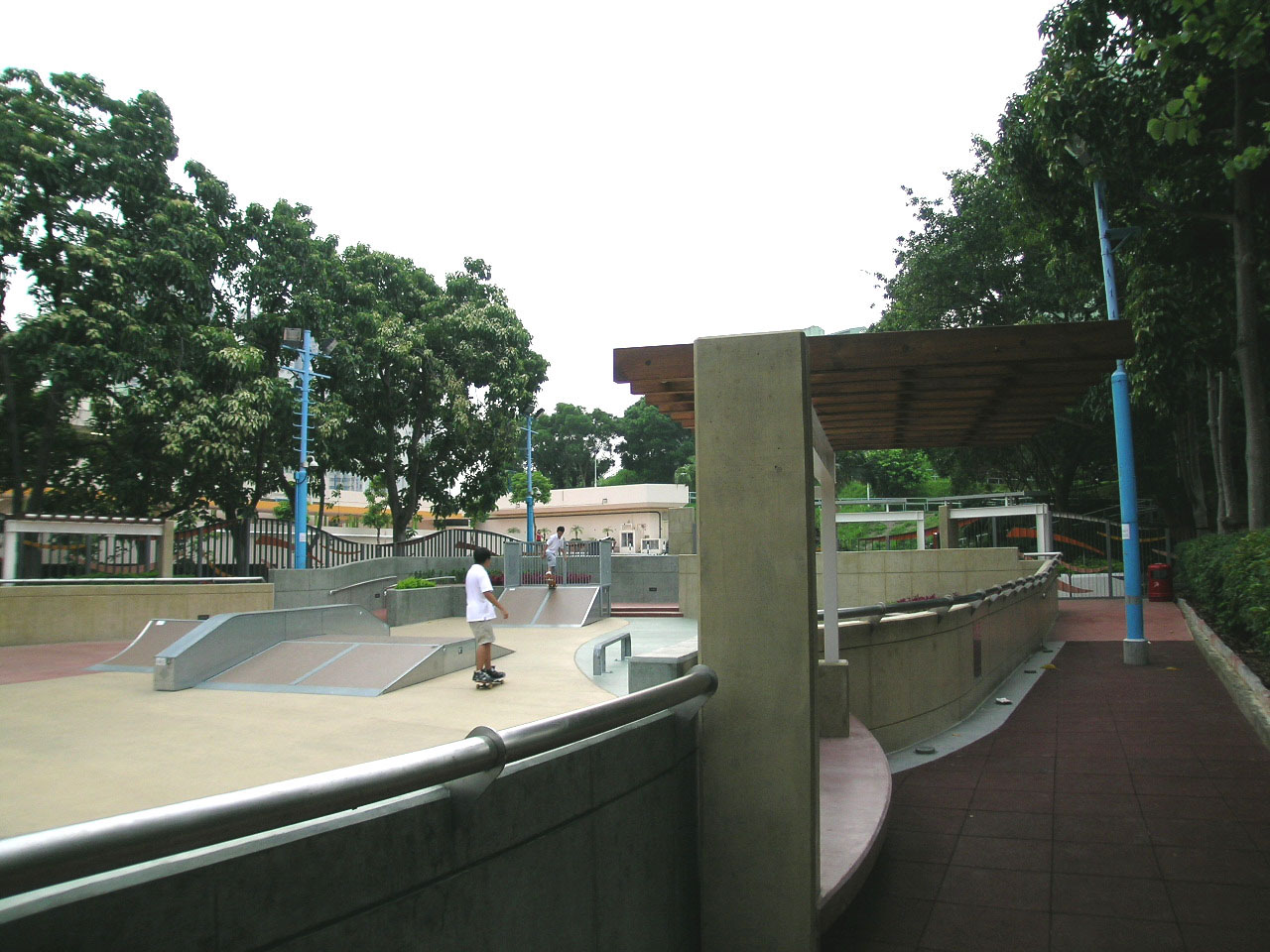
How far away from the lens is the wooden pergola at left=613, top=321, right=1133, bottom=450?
5.20 m

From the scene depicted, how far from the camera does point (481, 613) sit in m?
10.5

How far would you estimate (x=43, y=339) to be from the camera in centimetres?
1920

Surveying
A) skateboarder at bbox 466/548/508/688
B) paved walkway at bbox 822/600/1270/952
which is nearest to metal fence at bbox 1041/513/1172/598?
paved walkway at bbox 822/600/1270/952

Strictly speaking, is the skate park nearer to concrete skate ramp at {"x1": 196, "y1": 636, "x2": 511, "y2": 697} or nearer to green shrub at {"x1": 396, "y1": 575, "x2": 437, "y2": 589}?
concrete skate ramp at {"x1": 196, "y1": 636, "x2": 511, "y2": 697}

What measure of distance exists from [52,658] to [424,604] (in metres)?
8.53

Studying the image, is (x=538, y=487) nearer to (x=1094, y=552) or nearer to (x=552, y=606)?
(x=1094, y=552)

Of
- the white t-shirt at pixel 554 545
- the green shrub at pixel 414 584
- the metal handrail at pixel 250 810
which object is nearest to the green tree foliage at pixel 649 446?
the white t-shirt at pixel 554 545

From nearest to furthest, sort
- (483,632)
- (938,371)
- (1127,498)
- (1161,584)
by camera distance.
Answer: (938,371) → (483,632) → (1127,498) → (1161,584)

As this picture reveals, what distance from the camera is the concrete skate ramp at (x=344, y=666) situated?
10641 millimetres

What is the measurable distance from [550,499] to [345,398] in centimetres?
3284

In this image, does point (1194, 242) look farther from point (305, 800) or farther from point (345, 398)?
point (345, 398)

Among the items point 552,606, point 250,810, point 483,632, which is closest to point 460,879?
point 250,810

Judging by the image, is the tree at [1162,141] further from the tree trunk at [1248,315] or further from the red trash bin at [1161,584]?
the red trash bin at [1161,584]

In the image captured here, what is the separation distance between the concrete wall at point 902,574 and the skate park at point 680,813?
16.2m
